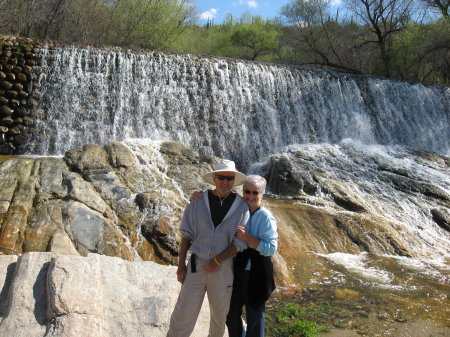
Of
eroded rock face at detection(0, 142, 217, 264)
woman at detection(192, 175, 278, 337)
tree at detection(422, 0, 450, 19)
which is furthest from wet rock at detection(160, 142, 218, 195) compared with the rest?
tree at detection(422, 0, 450, 19)

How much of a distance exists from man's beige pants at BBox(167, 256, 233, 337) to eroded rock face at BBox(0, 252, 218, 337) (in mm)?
518

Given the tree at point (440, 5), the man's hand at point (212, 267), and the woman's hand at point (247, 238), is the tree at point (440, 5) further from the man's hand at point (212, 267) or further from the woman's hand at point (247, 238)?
the man's hand at point (212, 267)

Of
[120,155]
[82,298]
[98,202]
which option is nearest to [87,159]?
[120,155]

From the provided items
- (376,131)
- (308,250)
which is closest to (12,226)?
(308,250)

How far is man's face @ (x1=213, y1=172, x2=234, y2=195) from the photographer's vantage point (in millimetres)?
2727

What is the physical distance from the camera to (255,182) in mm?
2668

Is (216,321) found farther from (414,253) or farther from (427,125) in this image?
(427,125)

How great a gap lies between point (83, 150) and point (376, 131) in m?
10.4

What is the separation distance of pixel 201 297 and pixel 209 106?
9501 millimetres

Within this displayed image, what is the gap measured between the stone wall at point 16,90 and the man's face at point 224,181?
849 cm

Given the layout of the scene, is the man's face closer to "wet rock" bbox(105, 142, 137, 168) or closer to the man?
the man

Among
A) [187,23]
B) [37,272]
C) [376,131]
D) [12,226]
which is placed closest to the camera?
[37,272]

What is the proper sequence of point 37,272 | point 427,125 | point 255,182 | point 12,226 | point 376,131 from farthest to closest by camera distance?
point 427,125, point 376,131, point 12,226, point 37,272, point 255,182

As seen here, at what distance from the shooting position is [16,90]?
1025 centimetres
